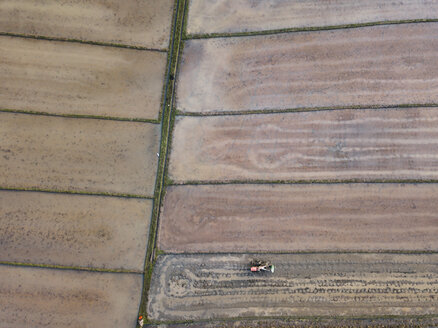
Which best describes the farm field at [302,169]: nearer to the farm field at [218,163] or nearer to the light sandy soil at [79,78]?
the farm field at [218,163]

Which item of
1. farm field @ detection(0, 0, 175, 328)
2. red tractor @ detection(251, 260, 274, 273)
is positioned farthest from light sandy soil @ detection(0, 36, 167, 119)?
red tractor @ detection(251, 260, 274, 273)

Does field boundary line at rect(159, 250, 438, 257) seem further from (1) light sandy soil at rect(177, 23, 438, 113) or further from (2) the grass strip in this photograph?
(1) light sandy soil at rect(177, 23, 438, 113)

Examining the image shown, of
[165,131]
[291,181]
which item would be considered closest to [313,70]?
[291,181]

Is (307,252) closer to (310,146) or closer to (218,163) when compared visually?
(310,146)

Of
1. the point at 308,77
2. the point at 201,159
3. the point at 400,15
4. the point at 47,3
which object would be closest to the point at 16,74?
the point at 47,3

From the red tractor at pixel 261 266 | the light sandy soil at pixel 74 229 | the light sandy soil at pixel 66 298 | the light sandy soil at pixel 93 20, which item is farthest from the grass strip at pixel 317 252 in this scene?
the light sandy soil at pixel 93 20

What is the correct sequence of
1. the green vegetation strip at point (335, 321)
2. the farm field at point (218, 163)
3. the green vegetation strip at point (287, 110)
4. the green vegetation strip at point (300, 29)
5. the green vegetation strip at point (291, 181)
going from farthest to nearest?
the green vegetation strip at point (300, 29), the green vegetation strip at point (287, 110), the green vegetation strip at point (291, 181), the farm field at point (218, 163), the green vegetation strip at point (335, 321)

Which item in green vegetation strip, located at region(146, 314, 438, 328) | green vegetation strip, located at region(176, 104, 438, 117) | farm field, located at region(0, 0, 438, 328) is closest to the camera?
green vegetation strip, located at region(146, 314, 438, 328)
